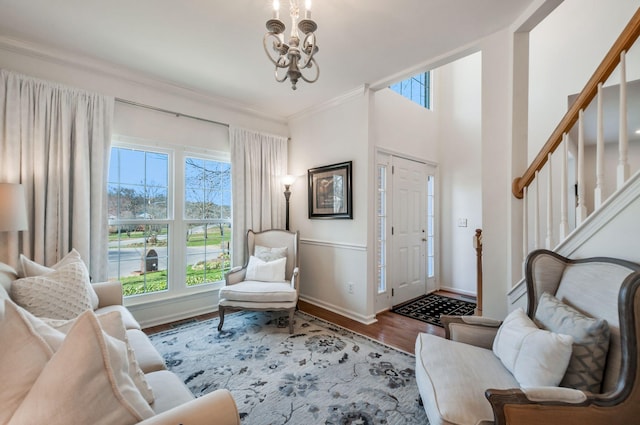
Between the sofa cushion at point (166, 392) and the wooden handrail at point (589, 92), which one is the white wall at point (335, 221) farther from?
the sofa cushion at point (166, 392)

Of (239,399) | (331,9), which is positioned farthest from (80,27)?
(239,399)

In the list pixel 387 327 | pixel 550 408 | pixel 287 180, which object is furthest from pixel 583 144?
pixel 287 180

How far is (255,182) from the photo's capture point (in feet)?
12.2

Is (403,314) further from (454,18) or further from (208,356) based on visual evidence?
(454,18)

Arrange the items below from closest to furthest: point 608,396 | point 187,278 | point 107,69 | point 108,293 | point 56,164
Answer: point 608,396
point 108,293
point 56,164
point 107,69
point 187,278

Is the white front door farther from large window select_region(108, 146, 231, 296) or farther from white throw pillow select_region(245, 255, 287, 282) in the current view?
large window select_region(108, 146, 231, 296)

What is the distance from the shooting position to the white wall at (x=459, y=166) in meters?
4.18

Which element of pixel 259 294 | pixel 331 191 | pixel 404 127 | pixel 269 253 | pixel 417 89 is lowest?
pixel 259 294

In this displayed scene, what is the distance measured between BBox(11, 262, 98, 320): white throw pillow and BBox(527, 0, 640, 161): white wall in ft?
15.1

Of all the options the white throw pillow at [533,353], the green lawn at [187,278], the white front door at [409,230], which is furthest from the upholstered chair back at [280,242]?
the white throw pillow at [533,353]

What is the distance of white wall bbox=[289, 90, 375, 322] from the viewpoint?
3.20 metres

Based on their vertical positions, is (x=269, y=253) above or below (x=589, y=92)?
below

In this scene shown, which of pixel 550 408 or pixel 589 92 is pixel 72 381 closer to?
pixel 550 408

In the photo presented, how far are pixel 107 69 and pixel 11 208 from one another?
1.55 m
